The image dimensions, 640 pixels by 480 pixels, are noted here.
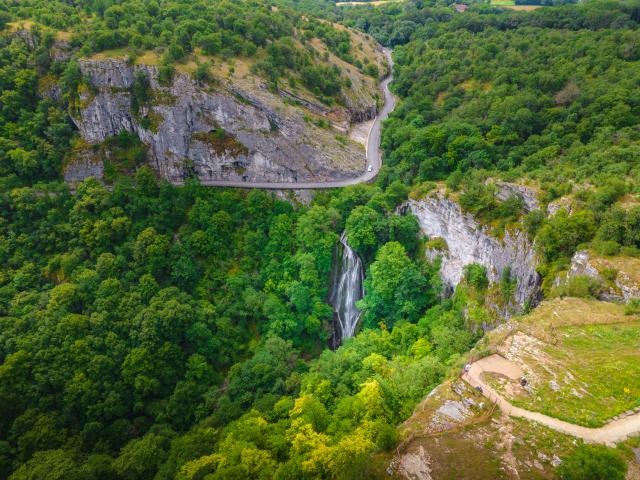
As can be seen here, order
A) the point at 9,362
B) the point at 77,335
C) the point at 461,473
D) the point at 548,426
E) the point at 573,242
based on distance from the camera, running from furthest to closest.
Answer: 1. the point at 77,335
2. the point at 9,362
3. the point at 573,242
4. the point at 548,426
5. the point at 461,473

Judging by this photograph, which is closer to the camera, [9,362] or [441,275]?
[9,362]

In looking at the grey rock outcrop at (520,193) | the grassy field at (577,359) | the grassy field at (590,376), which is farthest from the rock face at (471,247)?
the grassy field at (590,376)

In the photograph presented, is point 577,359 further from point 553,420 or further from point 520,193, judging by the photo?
point 520,193

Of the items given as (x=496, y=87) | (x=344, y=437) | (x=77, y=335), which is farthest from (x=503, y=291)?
(x=77, y=335)

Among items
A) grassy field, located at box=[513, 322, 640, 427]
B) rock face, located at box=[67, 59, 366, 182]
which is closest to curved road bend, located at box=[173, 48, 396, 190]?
rock face, located at box=[67, 59, 366, 182]

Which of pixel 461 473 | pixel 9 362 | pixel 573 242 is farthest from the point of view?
pixel 9 362

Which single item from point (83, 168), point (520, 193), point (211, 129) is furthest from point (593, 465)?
point (83, 168)

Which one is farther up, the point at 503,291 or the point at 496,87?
the point at 496,87

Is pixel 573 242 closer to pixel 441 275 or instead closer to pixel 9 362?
pixel 441 275
